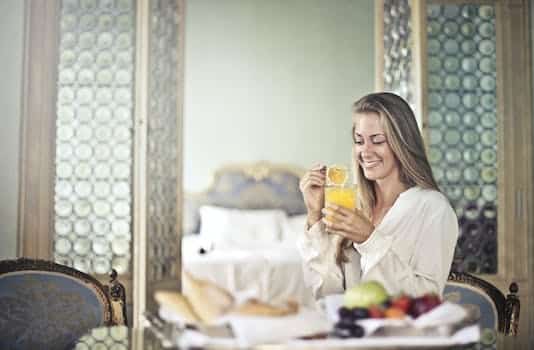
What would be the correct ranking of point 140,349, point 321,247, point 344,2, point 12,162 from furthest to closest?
point 344,2 → point 12,162 → point 321,247 → point 140,349

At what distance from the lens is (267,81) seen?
6234 mm

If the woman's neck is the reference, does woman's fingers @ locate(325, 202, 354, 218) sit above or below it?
below

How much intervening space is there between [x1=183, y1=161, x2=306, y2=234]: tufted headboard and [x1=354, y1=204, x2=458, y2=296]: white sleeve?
4397mm

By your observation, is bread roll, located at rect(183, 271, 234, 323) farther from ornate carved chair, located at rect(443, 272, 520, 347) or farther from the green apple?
ornate carved chair, located at rect(443, 272, 520, 347)

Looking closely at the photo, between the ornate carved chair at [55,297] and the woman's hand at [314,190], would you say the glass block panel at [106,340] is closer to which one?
the ornate carved chair at [55,297]

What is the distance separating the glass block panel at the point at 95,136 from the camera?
400 cm

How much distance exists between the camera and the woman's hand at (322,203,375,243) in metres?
1.69

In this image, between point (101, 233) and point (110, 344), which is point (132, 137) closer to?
point (101, 233)

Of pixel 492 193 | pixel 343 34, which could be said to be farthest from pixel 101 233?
pixel 343 34

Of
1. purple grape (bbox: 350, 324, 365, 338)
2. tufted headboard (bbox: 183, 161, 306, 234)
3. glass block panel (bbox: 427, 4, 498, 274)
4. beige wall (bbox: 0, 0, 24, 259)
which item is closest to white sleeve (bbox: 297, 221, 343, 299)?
purple grape (bbox: 350, 324, 365, 338)

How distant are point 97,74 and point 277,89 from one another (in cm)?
239

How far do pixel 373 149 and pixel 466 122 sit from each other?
2311 millimetres

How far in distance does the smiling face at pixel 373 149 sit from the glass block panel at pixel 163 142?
1.71m

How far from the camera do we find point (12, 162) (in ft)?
12.8
